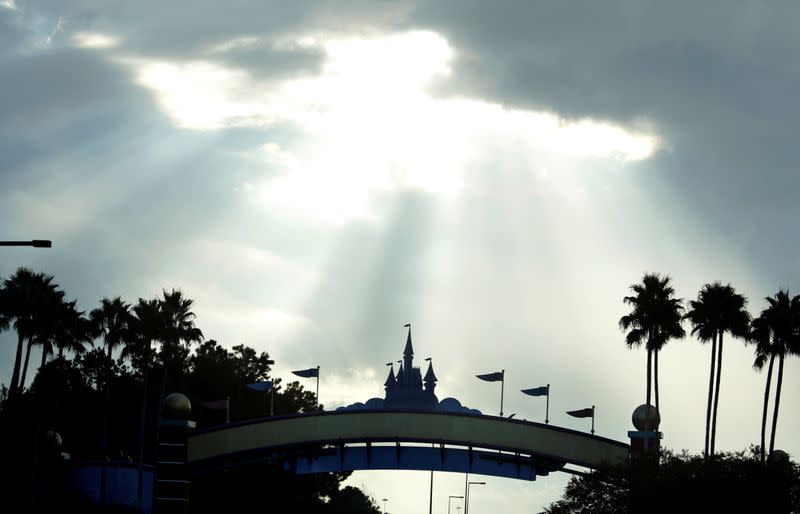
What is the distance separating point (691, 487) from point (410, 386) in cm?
10146

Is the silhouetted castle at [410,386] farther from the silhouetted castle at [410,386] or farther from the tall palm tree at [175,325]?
the tall palm tree at [175,325]

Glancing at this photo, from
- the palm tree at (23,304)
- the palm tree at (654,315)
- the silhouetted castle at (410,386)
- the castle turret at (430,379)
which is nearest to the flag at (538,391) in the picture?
the palm tree at (654,315)

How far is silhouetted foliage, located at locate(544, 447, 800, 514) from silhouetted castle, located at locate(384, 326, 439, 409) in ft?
269

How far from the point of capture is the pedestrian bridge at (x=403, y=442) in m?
79.1

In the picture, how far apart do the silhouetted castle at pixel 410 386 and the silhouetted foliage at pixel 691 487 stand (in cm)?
8204

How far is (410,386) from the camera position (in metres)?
170

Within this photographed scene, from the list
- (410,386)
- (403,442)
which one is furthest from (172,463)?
(410,386)

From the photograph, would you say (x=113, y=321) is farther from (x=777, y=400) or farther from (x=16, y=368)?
(x=777, y=400)

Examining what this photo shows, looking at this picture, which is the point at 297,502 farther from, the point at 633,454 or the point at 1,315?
the point at 633,454

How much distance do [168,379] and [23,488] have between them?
32.9 metres

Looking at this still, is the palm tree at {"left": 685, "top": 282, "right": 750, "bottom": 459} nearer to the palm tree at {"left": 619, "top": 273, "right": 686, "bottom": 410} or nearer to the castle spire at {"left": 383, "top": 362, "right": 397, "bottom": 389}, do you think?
the palm tree at {"left": 619, "top": 273, "right": 686, "bottom": 410}

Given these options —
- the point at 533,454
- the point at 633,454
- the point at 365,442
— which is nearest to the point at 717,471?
the point at 633,454

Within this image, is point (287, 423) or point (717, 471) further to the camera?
point (287, 423)

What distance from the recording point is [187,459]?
7731 centimetres
